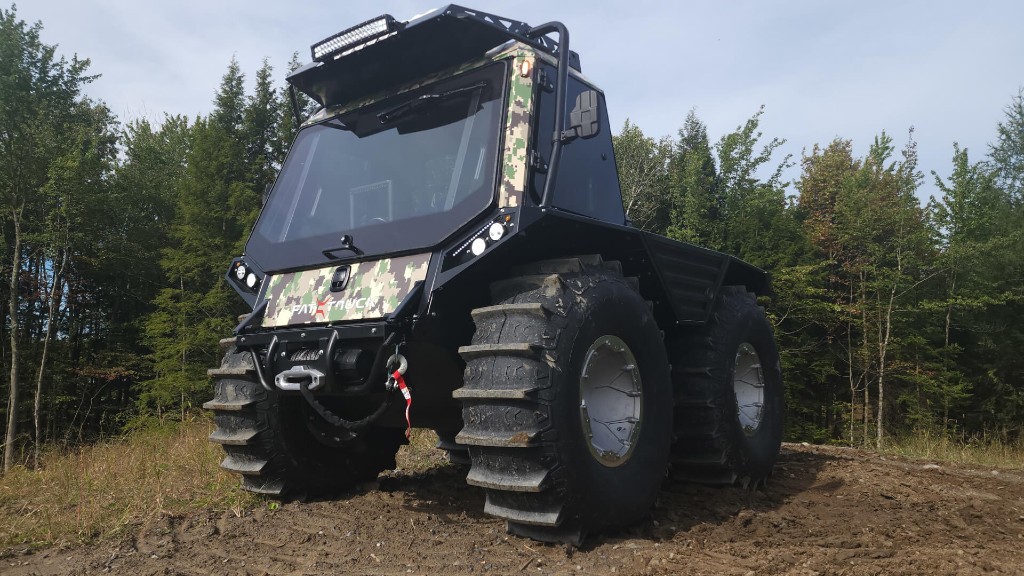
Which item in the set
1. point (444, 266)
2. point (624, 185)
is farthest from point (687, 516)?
point (624, 185)

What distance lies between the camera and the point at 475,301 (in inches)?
141

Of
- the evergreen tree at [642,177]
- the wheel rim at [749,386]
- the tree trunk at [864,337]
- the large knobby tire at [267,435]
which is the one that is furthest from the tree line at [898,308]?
the large knobby tire at [267,435]

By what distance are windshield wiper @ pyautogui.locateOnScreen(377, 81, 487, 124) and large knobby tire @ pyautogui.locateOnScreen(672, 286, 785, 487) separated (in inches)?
91.1

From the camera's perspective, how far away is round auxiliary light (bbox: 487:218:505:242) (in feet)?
10.5

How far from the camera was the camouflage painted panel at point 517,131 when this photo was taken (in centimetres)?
339

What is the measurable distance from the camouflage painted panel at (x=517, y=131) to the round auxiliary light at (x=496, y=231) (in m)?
0.16

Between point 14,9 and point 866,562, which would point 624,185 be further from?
point 866,562

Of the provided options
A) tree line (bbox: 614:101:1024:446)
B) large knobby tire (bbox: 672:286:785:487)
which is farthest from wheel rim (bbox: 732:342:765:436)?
tree line (bbox: 614:101:1024:446)

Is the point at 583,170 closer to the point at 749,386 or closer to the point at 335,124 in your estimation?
the point at 335,124

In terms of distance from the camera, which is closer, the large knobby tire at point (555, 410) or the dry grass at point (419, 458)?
the large knobby tire at point (555, 410)

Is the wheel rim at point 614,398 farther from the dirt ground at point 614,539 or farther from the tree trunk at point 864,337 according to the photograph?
the tree trunk at point 864,337

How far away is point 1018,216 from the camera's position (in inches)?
831

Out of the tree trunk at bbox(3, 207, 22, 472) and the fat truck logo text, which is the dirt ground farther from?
the tree trunk at bbox(3, 207, 22, 472)

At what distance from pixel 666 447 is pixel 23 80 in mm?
22801
